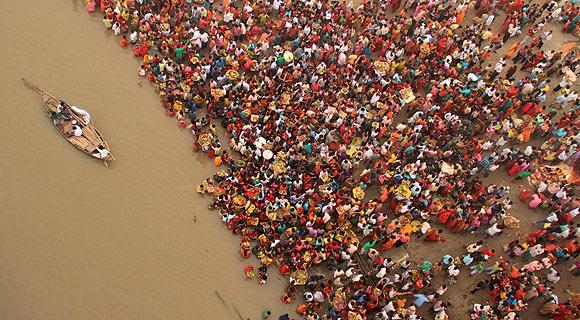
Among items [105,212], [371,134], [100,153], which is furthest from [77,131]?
[371,134]

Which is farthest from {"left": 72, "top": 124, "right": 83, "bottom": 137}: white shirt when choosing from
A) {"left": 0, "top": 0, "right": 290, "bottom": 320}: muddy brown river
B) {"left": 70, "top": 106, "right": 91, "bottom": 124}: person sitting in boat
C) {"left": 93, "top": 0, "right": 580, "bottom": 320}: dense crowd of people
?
{"left": 93, "top": 0, "right": 580, "bottom": 320}: dense crowd of people

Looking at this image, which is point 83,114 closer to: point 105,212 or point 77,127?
point 77,127

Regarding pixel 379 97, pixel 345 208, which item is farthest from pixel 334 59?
pixel 345 208

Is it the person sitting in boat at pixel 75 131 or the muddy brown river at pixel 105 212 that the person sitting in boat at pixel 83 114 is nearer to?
the person sitting in boat at pixel 75 131

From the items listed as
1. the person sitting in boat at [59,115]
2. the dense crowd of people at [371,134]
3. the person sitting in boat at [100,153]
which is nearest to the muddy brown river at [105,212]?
the person sitting in boat at [100,153]

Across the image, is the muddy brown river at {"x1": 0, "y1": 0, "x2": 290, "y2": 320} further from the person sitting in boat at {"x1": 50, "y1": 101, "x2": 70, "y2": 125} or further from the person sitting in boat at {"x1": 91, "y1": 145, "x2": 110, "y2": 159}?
the person sitting in boat at {"x1": 50, "y1": 101, "x2": 70, "y2": 125}

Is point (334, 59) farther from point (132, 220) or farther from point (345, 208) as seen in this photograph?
point (132, 220)

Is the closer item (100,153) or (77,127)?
(100,153)
